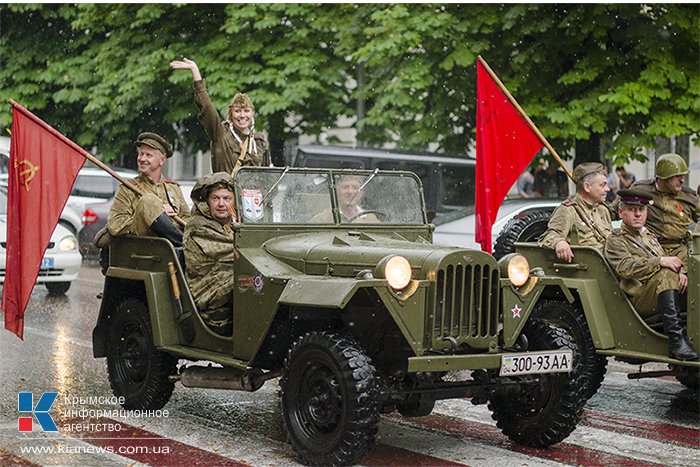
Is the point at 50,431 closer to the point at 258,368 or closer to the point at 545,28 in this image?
the point at 258,368

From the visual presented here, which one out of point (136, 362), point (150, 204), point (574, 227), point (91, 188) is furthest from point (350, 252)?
point (91, 188)

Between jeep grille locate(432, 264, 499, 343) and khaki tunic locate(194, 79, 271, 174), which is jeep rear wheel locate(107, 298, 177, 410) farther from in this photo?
jeep grille locate(432, 264, 499, 343)

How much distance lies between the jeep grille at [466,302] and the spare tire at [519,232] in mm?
4493

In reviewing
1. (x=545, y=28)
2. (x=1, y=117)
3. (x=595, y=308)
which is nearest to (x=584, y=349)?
(x=595, y=308)

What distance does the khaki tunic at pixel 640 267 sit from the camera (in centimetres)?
927

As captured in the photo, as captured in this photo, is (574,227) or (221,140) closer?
(574,227)

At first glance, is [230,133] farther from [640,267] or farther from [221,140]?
[640,267]

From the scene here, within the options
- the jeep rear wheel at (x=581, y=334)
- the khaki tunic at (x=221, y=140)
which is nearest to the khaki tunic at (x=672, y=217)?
the jeep rear wheel at (x=581, y=334)

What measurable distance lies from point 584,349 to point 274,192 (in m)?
2.81

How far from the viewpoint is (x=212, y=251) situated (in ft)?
28.9

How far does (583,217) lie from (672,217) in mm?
744

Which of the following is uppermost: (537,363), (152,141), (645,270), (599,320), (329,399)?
(152,141)

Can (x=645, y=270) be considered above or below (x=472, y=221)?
below

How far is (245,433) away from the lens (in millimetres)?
8578
